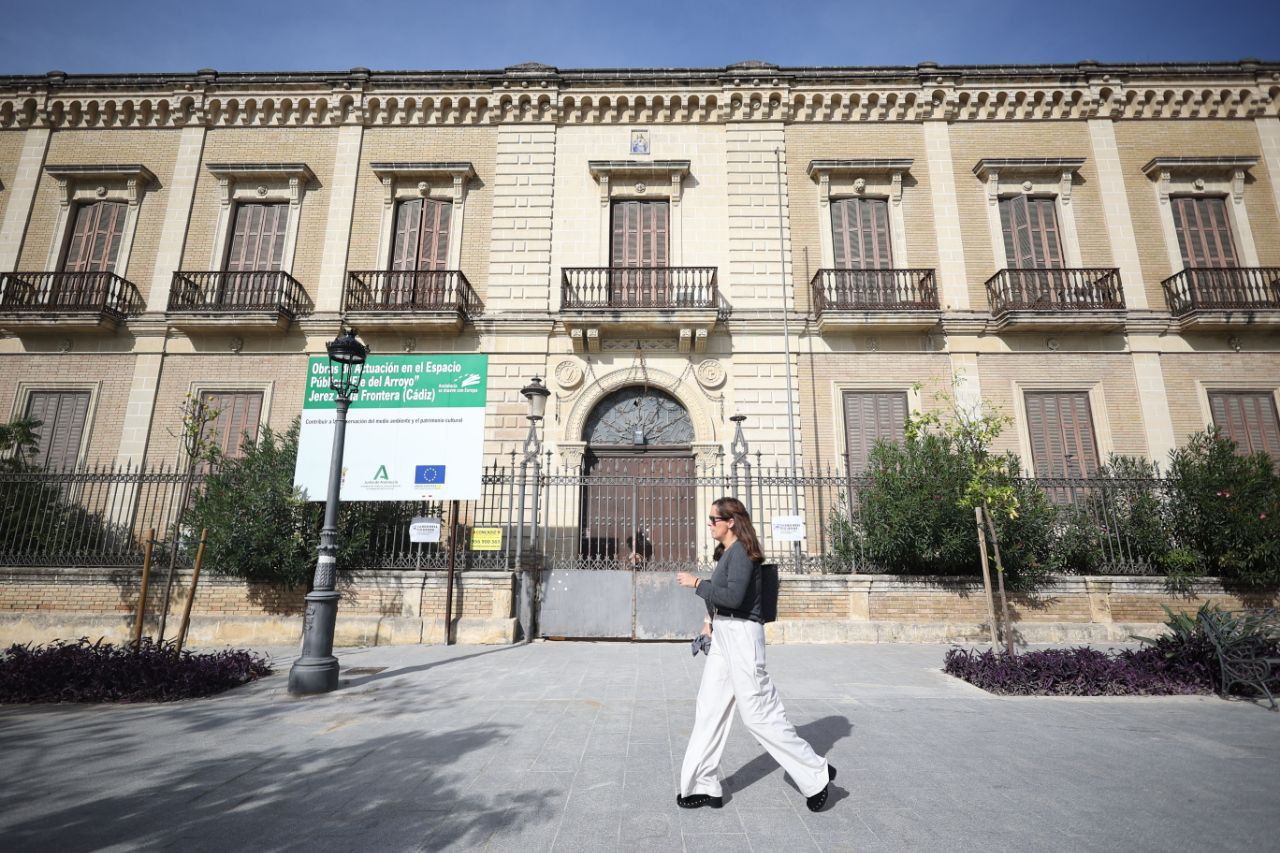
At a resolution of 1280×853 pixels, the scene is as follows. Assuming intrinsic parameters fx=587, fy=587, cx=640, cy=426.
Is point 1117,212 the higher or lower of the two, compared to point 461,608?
higher

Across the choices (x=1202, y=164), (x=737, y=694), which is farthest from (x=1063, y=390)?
(x=737, y=694)

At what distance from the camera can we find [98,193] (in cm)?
1491

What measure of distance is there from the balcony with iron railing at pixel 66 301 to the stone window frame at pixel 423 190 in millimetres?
6013

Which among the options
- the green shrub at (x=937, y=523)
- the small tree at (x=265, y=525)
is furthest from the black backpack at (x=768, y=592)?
the small tree at (x=265, y=525)

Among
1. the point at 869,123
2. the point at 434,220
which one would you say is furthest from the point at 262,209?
the point at 869,123

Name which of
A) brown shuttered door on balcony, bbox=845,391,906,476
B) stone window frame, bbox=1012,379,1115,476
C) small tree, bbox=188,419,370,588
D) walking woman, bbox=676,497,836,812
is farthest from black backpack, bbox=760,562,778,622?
stone window frame, bbox=1012,379,1115,476

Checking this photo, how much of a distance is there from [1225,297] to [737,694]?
17.5 meters

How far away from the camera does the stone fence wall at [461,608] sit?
9000 mm

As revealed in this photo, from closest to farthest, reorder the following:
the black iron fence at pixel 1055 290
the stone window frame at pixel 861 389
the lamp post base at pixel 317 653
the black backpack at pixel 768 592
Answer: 1. the black backpack at pixel 768 592
2. the lamp post base at pixel 317 653
3. the stone window frame at pixel 861 389
4. the black iron fence at pixel 1055 290

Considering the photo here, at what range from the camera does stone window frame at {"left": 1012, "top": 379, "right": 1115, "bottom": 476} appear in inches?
514

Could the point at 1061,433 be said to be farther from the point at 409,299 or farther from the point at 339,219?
the point at 339,219

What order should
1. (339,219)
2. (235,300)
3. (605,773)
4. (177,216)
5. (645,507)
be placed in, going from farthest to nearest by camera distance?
(177,216) < (339,219) < (235,300) < (645,507) < (605,773)

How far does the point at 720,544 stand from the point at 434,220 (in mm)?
13823

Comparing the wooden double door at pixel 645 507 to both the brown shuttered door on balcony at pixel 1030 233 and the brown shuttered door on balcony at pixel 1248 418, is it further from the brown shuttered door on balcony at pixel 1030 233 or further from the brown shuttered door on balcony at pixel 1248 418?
the brown shuttered door on balcony at pixel 1248 418
